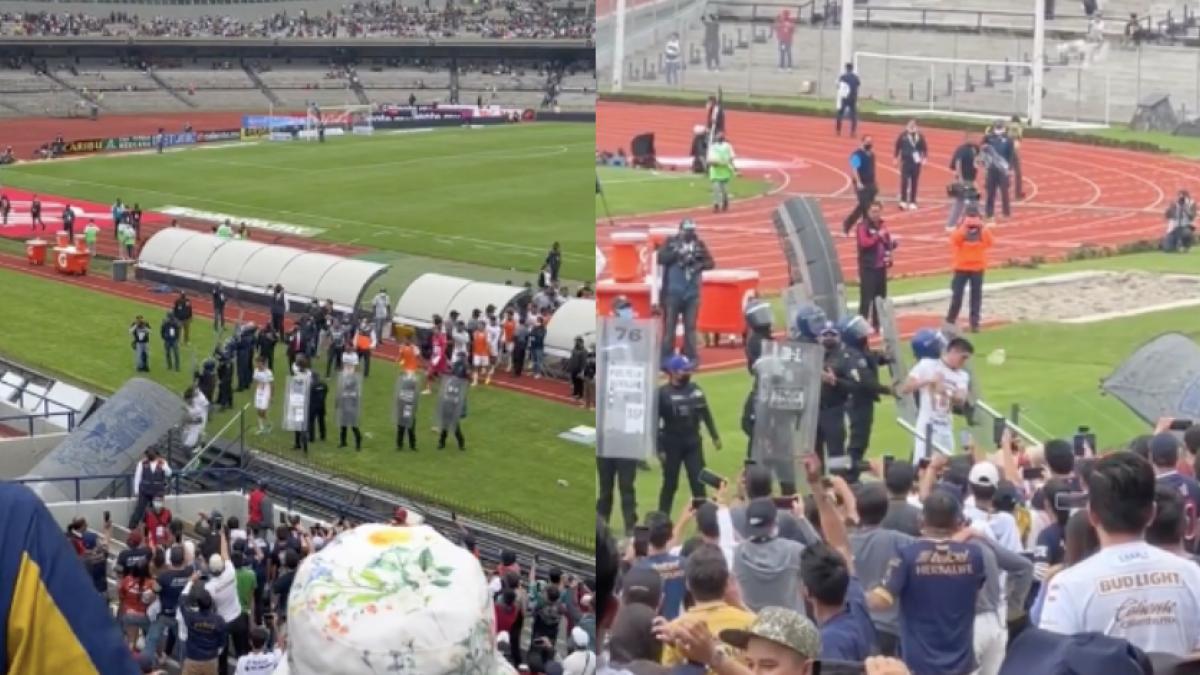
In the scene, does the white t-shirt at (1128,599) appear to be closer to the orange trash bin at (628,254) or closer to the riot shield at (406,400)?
the orange trash bin at (628,254)

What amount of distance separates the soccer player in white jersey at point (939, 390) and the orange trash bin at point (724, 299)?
3.31 ft

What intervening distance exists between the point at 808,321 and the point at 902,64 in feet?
4.24

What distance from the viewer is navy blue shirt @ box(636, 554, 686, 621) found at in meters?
5.00

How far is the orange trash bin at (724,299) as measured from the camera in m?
5.00

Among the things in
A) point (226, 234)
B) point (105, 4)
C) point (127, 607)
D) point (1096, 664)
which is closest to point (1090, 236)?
point (1096, 664)

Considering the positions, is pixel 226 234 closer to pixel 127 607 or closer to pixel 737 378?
pixel 127 607

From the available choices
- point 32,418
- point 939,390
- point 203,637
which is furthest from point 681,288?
point 32,418

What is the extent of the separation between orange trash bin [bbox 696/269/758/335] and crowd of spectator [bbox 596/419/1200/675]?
42 cm

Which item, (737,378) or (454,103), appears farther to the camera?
(454,103)

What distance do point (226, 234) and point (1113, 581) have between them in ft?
97.5

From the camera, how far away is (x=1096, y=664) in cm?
287

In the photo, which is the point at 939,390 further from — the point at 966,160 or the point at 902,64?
the point at 902,64

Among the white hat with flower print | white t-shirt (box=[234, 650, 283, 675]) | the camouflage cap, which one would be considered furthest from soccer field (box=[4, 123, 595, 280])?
the white hat with flower print

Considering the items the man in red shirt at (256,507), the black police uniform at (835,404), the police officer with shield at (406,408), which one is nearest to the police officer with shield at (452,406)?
the police officer with shield at (406,408)
